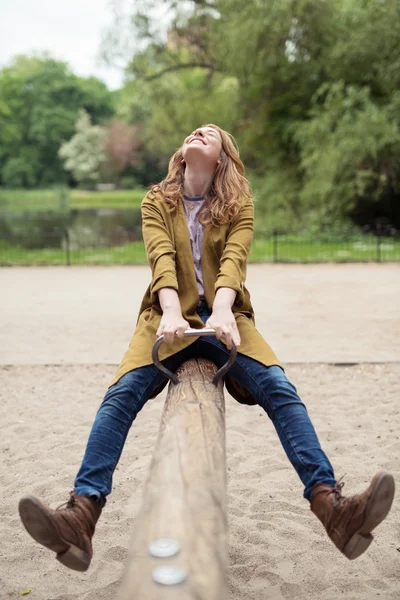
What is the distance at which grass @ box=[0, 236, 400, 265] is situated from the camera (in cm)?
1590

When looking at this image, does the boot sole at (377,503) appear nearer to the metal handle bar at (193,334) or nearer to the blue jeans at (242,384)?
the blue jeans at (242,384)

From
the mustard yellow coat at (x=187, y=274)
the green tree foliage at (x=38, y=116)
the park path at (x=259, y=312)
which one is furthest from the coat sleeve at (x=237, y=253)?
the green tree foliage at (x=38, y=116)

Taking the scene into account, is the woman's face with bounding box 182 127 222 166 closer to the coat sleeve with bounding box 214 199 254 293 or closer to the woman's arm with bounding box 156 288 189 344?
the coat sleeve with bounding box 214 199 254 293

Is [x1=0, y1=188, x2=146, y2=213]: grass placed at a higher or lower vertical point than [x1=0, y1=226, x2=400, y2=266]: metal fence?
higher

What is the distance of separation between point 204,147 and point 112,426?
1416 millimetres

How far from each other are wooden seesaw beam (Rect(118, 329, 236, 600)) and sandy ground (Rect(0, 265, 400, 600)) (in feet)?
3.03

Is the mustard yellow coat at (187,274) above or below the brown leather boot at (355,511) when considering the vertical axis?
above

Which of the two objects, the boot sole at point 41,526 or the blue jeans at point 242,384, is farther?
the blue jeans at point 242,384

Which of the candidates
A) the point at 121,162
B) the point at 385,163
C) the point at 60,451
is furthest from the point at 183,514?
the point at 121,162

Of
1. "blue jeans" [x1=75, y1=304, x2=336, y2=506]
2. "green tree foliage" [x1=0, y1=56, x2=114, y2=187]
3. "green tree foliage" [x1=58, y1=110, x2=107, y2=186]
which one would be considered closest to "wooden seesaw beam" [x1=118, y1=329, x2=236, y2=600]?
"blue jeans" [x1=75, y1=304, x2=336, y2=506]

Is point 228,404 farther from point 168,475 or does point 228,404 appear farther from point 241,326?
point 168,475

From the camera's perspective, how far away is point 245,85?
22641 mm

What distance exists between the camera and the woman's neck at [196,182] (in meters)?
3.34

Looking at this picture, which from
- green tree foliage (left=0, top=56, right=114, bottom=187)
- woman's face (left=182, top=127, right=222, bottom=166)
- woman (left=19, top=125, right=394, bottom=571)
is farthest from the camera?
green tree foliage (left=0, top=56, right=114, bottom=187)
